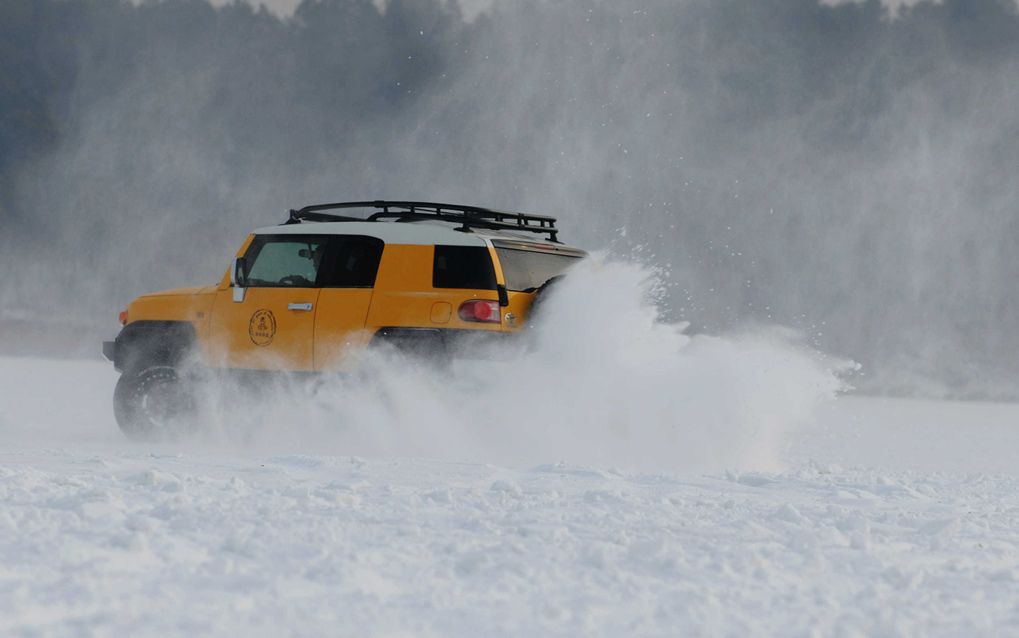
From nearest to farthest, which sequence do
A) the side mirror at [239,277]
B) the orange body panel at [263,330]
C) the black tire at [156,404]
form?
the orange body panel at [263,330] → the side mirror at [239,277] → the black tire at [156,404]

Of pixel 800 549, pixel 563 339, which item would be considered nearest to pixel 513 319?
pixel 563 339

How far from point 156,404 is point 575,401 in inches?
149

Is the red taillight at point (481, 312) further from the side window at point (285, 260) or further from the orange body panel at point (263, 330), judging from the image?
the side window at point (285, 260)

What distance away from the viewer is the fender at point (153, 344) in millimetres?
8266

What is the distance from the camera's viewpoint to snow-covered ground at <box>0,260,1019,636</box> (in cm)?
287

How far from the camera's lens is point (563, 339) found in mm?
6957

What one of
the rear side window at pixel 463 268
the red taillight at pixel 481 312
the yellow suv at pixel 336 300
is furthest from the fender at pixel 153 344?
the red taillight at pixel 481 312

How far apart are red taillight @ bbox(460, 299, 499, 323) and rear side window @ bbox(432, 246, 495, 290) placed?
119 mm

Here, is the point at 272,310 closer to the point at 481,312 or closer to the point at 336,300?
the point at 336,300

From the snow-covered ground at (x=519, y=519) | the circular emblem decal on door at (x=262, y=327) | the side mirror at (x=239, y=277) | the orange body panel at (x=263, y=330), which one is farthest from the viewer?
the side mirror at (x=239, y=277)

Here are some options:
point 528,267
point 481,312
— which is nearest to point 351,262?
point 481,312

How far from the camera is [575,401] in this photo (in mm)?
7086

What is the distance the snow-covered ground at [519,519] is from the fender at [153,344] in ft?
2.39

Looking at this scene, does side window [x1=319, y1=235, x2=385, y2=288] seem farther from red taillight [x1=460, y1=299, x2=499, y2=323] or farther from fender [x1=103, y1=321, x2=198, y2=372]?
fender [x1=103, y1=321, x2=198, y2=372]
